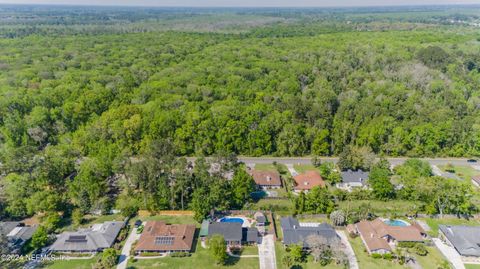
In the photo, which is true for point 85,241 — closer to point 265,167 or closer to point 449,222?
point 265,167

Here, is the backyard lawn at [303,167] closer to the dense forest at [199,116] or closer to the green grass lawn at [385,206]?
the dense forest at [199,116]

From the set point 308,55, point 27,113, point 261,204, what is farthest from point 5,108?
point 308,55

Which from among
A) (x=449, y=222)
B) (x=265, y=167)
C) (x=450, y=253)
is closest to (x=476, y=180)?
(x=449, y=222)

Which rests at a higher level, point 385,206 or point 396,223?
point 385,206

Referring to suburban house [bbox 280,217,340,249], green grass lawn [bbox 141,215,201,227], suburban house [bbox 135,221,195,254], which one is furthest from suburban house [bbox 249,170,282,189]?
suburban house [bbox 135,221,195,254]

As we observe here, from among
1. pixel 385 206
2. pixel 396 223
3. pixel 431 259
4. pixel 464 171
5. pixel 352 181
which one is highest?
pixel 352 181

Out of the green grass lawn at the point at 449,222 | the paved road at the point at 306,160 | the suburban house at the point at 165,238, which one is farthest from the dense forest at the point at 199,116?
the green grass lawn at the point at 449,222

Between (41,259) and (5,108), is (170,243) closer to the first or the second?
(41,259)
